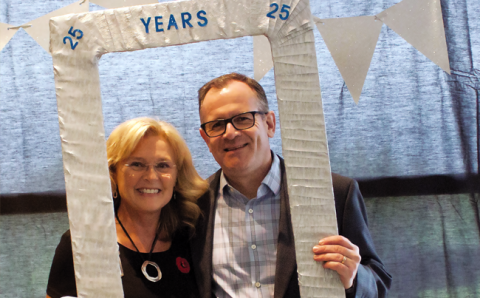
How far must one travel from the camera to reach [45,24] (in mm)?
1415

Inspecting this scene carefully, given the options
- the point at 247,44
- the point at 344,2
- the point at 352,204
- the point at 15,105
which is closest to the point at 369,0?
the point at 344,2

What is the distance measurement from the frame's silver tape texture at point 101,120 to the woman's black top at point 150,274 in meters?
0.19

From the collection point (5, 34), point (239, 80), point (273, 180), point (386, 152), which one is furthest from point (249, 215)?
point (5, 34)

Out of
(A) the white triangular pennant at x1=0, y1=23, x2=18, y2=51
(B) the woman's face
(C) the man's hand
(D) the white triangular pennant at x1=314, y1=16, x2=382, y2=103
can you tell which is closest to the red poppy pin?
(B) the woman's face

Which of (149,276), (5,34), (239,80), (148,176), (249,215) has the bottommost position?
(149,276)

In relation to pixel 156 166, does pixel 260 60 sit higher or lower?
higher

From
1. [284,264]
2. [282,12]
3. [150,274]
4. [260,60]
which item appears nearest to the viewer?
[282,12]

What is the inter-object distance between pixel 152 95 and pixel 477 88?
3.44 ft

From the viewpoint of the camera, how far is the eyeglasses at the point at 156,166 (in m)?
1.06

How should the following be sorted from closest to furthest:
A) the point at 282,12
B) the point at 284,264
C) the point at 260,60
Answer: the point at 282,12 < the point at 284,264 < the point at 260,60

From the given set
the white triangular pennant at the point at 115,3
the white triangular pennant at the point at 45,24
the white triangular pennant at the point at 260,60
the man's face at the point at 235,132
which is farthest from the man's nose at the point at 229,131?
the white triangular pennant at the point at 45,24

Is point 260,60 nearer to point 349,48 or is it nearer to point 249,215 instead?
point 349,48

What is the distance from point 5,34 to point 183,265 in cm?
98

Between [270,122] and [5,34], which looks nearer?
[270,122]
